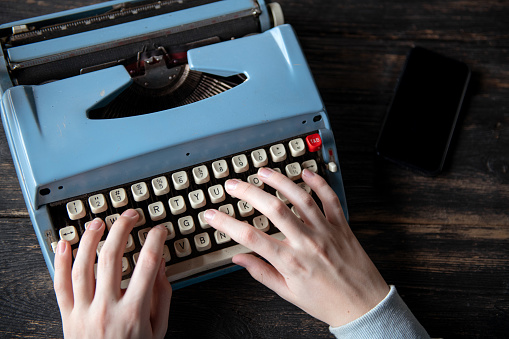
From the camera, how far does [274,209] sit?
3.32ft

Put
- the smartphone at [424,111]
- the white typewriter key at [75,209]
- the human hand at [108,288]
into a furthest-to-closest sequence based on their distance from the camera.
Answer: the smartphone at [424,111] < the white typewriter key at [75,209] < the human hand at [108,288]

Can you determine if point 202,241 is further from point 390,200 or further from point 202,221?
point 390,200

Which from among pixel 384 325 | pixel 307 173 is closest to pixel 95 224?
pixel 307 173

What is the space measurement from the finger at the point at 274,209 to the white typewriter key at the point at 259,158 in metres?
0.08

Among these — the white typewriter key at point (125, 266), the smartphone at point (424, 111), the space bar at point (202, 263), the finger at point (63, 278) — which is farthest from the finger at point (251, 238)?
the smartphone at point (424, 111)

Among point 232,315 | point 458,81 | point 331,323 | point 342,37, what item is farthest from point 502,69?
point 232,315

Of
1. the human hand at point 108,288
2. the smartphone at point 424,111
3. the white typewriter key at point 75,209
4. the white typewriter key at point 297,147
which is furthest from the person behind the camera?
the smartphone at point 424,111

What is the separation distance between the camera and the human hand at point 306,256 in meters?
1.02

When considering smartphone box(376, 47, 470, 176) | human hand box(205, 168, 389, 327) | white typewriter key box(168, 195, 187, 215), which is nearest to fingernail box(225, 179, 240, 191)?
human hand box(205, 168, 389, 327)

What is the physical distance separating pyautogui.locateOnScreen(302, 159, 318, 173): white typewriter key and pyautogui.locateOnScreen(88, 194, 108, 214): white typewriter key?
0.45 metres

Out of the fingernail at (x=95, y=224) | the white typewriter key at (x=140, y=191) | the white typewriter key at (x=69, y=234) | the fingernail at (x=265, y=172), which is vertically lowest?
the white typewriter key at (x=69, y=234)

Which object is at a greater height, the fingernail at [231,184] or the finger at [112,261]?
the fingernail at [231,184]

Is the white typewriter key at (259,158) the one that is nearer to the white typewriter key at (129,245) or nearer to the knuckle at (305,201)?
the knuckle at (305,201)

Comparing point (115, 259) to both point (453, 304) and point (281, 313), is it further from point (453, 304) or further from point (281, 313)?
point (453, 304)
